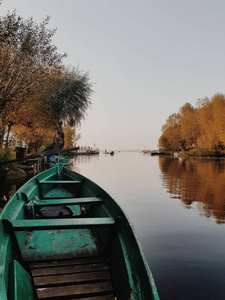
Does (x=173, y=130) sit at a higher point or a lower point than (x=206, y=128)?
higher

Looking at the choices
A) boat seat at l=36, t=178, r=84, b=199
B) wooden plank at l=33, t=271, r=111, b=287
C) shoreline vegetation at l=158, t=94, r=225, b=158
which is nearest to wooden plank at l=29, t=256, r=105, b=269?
wooden plank at l=33, t=271, r=111, b=287

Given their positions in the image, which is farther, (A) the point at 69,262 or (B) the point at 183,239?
(B) the point at 183,239

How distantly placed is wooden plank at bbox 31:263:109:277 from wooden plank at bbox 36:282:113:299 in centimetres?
29

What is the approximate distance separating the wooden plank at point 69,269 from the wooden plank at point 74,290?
29 centimetres

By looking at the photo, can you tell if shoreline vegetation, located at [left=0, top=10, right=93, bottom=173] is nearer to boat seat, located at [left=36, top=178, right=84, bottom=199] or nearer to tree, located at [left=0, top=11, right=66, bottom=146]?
tree, located at [left=0, top=11, right=66, bottom=146]

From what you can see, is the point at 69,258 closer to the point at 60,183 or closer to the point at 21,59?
the point at 60,183

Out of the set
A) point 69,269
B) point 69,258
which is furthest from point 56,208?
point 69,269

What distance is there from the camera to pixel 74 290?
2768 millimetres

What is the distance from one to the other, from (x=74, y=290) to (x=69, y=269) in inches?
17.3

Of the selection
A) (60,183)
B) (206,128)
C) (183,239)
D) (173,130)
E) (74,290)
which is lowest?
(183,239)

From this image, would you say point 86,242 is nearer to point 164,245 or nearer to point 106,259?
point 106,259

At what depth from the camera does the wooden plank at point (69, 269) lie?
309 centimetres

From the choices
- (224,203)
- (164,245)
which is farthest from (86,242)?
(224,203)

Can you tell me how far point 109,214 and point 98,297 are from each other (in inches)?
64.9
